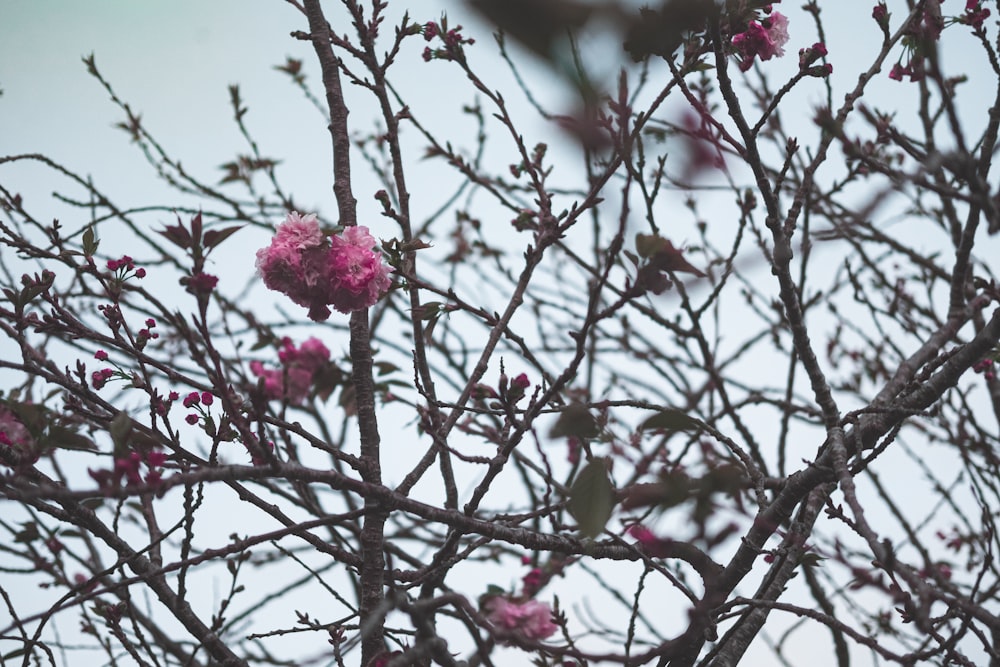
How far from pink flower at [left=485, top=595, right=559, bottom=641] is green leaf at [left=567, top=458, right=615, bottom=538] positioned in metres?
0.46

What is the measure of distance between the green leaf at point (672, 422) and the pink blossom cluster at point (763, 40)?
3.60 ft

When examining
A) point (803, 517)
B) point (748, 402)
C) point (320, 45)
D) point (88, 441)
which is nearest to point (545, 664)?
point (803, 517)

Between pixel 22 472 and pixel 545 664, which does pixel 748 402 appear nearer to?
pixel 545 664

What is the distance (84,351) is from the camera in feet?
8.13

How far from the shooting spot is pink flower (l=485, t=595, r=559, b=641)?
Result: 4.60 ft

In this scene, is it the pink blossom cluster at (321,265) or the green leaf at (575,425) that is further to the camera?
the pink blossom cluster at (321,265)

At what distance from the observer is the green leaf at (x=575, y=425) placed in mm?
1033

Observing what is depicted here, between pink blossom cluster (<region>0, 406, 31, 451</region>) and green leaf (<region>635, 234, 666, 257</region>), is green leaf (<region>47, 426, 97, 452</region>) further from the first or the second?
green leaf (<region>635, 234, 666, 257</region>)

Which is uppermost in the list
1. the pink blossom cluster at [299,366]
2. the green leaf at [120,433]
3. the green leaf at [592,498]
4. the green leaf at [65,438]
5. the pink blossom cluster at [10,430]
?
the pink blossom cluster at [10,430]

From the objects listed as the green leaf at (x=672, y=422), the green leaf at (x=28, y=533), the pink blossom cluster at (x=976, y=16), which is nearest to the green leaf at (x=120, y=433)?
the green leaf at (x=672, y=422)

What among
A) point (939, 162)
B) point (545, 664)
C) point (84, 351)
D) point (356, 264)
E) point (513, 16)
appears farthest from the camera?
point (84, 351)

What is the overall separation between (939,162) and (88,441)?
1277mm

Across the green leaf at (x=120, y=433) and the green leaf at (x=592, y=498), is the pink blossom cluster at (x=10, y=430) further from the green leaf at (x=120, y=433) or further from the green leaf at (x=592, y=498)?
the green leaf at (x=592, y=498)

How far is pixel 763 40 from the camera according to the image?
71.0 inches
